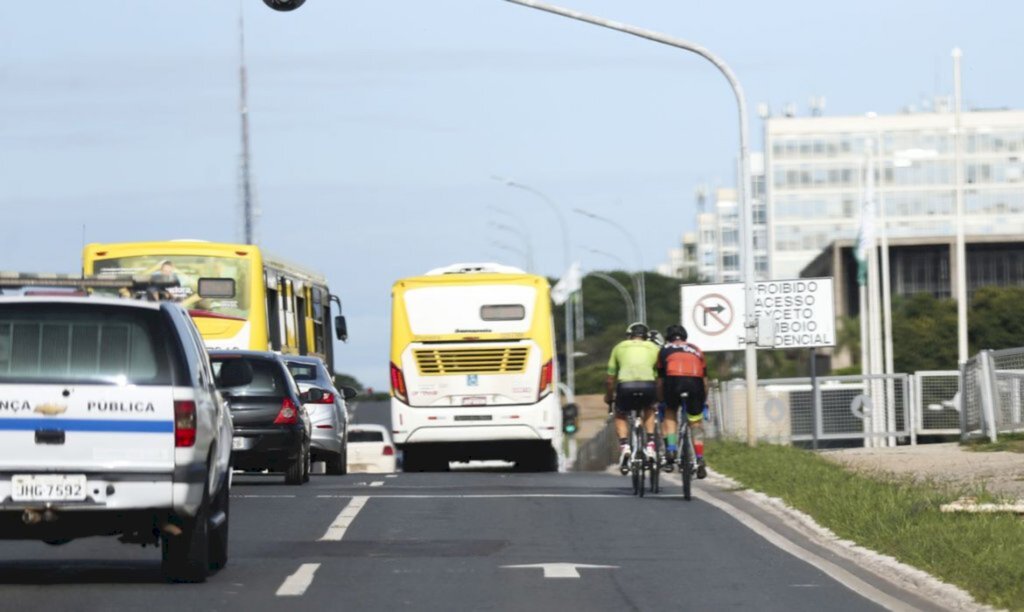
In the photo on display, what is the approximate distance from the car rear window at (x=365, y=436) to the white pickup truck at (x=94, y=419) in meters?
34.1

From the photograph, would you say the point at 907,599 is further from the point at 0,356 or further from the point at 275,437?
the point at 275,437

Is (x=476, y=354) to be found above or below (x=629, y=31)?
below

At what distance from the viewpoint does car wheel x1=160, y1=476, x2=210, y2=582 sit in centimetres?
1224

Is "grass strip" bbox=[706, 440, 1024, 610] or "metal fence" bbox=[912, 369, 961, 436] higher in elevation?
"metal fence" bbox=[912, 369, 961, 436]

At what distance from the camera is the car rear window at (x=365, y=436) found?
46.2 metres

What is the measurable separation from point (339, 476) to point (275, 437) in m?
4.94

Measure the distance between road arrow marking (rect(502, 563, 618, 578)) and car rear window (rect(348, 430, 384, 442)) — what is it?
3239 cm

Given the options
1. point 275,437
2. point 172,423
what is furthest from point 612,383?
point 172,423

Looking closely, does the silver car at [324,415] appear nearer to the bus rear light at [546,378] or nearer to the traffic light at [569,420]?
the bus rear light at [546,378]

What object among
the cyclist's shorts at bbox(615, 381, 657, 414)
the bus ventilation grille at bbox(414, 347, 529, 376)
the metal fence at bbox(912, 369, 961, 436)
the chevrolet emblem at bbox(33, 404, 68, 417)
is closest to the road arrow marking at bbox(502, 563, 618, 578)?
the chevrolet emblem at bbox(33, 404, 68, 417)

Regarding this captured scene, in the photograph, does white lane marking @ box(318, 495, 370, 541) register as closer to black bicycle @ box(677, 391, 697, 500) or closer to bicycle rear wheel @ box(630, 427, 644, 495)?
bicycle rear wheel @ box(630, 427, 644, 495)

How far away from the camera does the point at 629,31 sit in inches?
1060

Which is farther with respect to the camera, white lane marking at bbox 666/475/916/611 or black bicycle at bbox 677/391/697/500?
black bicycle at bbox 677/391/697/500

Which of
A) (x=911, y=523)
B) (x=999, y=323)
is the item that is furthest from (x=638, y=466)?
(x=999, y=323)
